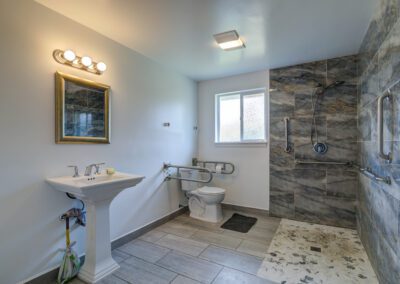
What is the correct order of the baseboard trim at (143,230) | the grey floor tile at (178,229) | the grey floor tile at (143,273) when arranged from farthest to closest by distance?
the grey floor tile at (178,229), the baseboard trim at (143,230), the grey floor tile at (143,273)

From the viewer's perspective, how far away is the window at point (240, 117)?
3.41 meters

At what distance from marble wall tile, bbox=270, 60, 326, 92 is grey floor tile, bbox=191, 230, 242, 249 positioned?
2310mm

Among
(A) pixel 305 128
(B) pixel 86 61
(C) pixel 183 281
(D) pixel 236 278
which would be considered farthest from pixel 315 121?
(B) pixel 86 61

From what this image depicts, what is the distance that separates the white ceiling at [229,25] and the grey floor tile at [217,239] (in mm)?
2361

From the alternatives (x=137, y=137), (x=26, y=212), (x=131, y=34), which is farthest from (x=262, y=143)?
(x=26, y=212)

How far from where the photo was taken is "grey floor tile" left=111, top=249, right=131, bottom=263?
2.08 metres

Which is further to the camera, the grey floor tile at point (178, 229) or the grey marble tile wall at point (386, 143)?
the grey floor tile at point (178, 229)

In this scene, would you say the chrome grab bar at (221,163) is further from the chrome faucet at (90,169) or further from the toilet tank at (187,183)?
the chrome faucet at (90,169)

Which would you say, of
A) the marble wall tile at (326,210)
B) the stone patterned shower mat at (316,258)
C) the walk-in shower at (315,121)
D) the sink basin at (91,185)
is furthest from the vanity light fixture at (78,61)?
the marble wall tile at (326,210)

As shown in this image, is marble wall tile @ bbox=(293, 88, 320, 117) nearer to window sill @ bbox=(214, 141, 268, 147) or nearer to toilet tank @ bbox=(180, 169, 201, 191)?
window sill @ bbox=(214, 141, 268, 147)

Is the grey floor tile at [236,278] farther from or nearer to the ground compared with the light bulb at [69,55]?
nearer to the ground

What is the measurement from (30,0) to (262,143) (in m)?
3.14

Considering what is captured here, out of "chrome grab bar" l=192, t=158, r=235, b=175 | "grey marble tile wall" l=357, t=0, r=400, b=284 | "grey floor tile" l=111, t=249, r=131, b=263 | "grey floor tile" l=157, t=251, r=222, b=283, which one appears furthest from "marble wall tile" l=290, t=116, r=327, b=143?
"grey floor tile" l=111, t=249, r=131, b=263

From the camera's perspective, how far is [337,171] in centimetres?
282
